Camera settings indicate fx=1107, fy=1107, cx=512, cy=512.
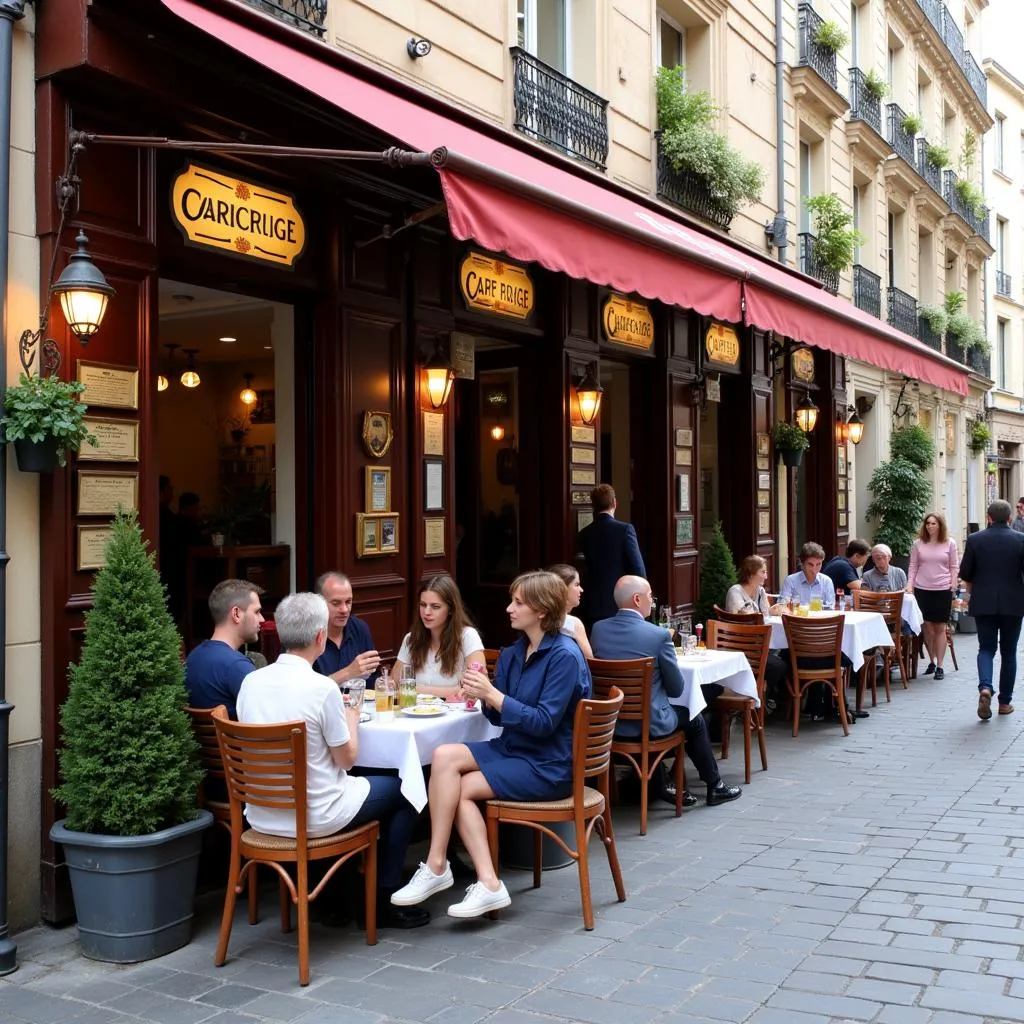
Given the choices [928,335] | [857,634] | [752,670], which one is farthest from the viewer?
[928,335]

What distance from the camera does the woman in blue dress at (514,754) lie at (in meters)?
4.69

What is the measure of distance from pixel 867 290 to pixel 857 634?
9.63 metres

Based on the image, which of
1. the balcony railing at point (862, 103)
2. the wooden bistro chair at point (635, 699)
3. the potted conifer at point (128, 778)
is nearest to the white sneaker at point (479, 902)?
the potted conifer at point (128, 778)

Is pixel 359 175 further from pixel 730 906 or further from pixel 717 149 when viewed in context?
pixel 717 149

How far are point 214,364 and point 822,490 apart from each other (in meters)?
8.34

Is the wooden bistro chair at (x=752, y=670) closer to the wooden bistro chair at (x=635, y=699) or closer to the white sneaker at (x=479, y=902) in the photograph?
the wooden bistro chair at (x=635, y=699)

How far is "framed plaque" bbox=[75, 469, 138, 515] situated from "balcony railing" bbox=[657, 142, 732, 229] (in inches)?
275

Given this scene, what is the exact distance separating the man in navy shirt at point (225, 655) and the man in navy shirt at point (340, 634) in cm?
75

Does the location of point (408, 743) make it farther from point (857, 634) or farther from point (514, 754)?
point (857, 634)

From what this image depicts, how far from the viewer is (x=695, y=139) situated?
428 inches

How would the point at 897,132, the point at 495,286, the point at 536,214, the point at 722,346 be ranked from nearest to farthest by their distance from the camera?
1. the point at 536,214
2. the point at 495,286
3. the point at 722,346
4. the point at 897,132

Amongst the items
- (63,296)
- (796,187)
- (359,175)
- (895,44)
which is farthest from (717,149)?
(895,44)

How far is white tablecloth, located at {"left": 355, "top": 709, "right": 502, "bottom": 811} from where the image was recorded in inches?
186

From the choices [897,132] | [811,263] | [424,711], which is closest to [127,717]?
[424,711]
